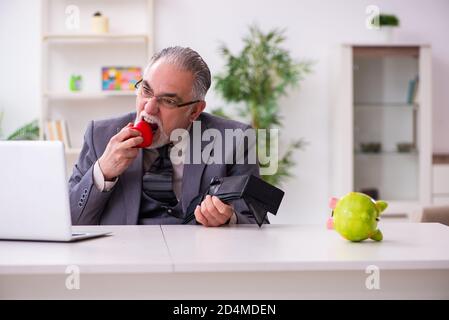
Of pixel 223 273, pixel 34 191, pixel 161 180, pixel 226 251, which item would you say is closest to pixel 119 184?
pixel 161 180

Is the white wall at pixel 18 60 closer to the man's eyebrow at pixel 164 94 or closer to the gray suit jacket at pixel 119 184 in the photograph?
the gray suit jacket at pixel 119 184

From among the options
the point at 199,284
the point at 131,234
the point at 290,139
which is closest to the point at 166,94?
the point at 131,234

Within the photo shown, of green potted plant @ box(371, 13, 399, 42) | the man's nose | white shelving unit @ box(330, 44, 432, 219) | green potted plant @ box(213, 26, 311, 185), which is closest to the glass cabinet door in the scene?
white shelving unit @ box(330, 44, 432, 219)

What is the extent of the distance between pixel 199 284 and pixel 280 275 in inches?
6.9

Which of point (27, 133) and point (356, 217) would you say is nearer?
point (356, 217)

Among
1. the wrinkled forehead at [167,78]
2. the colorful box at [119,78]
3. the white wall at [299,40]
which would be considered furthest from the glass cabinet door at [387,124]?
the wrinkled forehead at [167,78]

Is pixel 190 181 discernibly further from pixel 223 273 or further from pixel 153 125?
pixel 223 273

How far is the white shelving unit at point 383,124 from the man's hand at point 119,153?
3.30 metres

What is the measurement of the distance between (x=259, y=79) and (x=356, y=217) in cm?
359

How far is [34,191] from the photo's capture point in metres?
1.79

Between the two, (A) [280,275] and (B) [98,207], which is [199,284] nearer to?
(A) [280,275]

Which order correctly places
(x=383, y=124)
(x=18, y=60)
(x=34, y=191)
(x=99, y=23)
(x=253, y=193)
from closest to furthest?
(x=34, y=191) → (x=253, y=193) → (x=99, y=23) → (x=18, y=60) → (x=383, y=124)

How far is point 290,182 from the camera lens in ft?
18.7

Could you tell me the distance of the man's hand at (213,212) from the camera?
2172 mm
